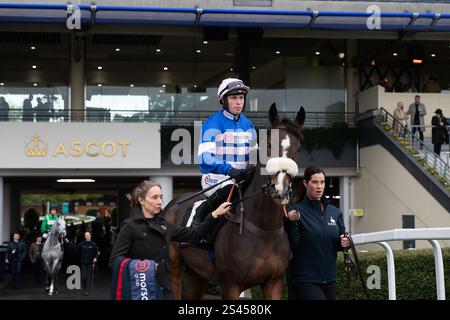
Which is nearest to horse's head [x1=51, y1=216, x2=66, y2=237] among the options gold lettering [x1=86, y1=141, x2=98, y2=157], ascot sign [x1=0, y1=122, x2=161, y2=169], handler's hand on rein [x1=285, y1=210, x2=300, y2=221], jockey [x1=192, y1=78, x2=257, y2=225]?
ascot sign [x1=0, y1=122, x2=161, y2=169]

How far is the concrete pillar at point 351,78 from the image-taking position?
24000mm

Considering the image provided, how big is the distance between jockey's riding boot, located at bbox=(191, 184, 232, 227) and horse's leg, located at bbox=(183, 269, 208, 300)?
0.85m

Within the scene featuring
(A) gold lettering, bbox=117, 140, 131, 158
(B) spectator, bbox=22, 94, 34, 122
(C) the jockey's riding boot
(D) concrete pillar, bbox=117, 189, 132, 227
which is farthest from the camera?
(D) concrete pillar, bbox=117, 189, 132, 227

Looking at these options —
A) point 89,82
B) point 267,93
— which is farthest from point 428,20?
point 89,82

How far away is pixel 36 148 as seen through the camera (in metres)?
20.6

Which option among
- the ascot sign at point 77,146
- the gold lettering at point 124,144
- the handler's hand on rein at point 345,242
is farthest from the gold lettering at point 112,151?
the handler's hand on rein at point 345,242

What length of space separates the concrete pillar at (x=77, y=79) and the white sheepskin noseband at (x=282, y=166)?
18678mm

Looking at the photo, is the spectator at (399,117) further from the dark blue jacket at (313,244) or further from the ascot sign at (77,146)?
the dark blue jacket at (313,244)

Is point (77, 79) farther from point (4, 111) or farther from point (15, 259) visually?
point (15, 259)

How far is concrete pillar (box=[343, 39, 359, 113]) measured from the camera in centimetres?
2400

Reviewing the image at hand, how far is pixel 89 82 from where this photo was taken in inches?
929

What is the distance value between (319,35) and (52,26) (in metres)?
7.93

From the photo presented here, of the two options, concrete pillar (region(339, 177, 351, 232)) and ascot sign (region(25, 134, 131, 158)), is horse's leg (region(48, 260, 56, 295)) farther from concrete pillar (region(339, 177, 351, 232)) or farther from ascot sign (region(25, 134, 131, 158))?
concrete pillar (region(339, 177, 351, 232))
